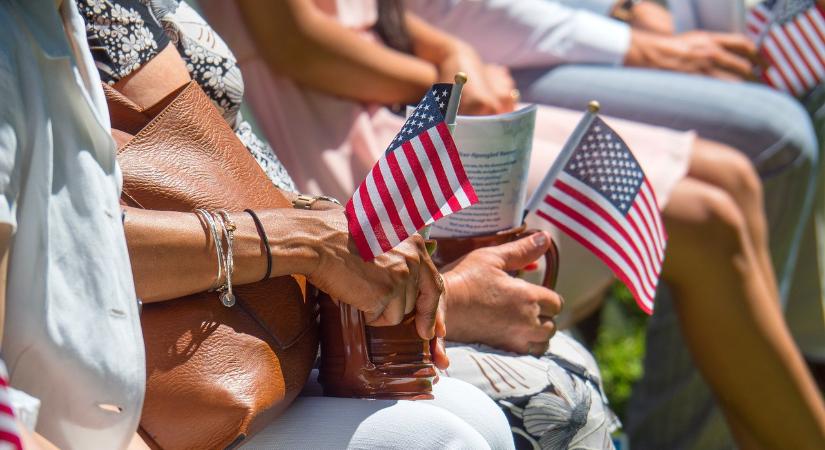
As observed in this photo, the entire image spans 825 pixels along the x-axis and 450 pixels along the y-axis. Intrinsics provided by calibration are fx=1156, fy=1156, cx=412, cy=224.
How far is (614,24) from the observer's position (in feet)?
9.87

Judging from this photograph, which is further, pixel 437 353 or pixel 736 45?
pixel 736 45

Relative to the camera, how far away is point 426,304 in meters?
1.51

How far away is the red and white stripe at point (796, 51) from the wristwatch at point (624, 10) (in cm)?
42

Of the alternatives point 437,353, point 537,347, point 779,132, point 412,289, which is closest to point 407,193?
point 412,289

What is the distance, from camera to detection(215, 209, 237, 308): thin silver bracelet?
1327 millimetres

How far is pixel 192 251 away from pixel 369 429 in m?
0.30

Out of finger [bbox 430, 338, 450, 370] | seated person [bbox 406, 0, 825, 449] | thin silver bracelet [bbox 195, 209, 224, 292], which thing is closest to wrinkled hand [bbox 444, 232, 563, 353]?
A: finger [bbox 430, 338, 450, 370]

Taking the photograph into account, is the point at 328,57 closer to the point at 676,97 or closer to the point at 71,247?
the point at 676,97

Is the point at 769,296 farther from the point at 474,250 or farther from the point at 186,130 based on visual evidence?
the point at 186,130

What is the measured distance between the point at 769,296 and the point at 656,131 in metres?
0.44

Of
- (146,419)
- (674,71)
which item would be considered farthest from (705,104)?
(146,419)

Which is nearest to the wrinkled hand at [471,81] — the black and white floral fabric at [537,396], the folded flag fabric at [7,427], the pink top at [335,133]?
the pink top at [335,133]

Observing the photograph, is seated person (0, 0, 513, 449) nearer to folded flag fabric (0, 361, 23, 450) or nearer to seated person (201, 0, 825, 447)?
folded flag fabric (0, 361, 23, 450)

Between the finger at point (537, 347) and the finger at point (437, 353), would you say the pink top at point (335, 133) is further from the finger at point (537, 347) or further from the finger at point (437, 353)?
the finger at point (437, 353)
